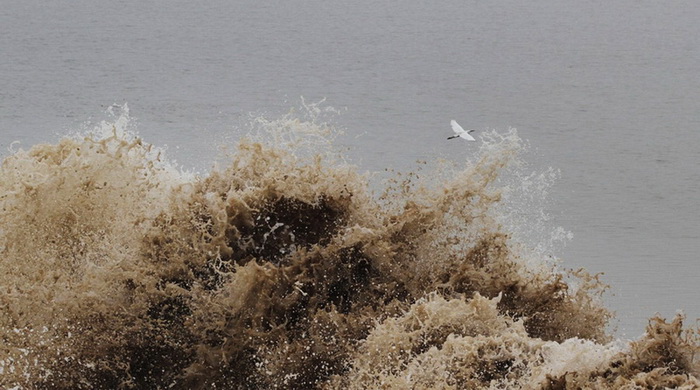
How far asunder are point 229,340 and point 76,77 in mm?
9098

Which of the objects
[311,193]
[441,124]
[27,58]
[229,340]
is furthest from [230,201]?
[27,58]

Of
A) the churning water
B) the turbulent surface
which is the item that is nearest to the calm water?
the churning water

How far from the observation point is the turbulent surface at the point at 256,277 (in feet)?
15.3

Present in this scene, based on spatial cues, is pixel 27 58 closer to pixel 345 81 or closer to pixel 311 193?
pixel 345 81

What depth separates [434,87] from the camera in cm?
1325

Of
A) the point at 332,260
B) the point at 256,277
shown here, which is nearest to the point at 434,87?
the point at 332,260

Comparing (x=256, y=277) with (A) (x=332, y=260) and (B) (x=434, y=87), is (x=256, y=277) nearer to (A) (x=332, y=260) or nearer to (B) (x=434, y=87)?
(A) (x=332, y=260)

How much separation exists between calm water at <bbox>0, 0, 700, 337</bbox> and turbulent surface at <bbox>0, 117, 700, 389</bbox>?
1.75 metres

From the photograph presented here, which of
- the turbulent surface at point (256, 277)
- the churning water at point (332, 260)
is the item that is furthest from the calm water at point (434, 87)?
the turbulent surface at point (256, 277)

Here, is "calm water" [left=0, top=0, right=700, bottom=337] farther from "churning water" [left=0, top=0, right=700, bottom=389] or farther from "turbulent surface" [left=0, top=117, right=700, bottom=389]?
"turbulent surface" [left=0, top=117, right=700, bottom=389]

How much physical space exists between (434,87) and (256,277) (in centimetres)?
880

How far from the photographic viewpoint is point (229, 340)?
4.75m

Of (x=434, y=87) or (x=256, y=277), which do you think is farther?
(x=434, y=87)

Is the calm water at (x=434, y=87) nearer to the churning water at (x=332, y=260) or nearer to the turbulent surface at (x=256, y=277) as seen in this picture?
the churning water at (x=332, y=260)
